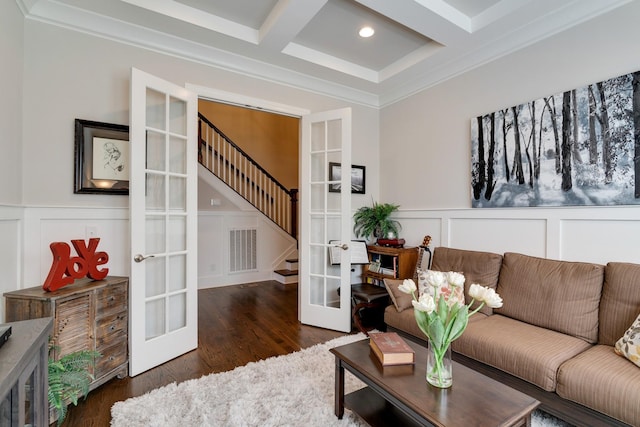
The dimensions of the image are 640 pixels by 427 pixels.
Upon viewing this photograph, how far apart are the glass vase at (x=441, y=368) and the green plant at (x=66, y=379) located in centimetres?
176

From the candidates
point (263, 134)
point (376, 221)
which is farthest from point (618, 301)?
point (263, 134)

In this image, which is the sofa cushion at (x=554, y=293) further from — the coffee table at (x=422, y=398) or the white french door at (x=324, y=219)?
the white french door at (x=324, y=219)

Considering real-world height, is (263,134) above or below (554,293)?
above

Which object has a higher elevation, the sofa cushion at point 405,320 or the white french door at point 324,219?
the white french door at point 324,219

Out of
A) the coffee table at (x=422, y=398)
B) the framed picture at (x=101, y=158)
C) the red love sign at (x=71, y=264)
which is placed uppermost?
the framed picture at (x=101, y=158)

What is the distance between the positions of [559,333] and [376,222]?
2.10 meters

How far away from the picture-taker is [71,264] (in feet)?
6.63

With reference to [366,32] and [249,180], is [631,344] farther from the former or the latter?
[249,180]

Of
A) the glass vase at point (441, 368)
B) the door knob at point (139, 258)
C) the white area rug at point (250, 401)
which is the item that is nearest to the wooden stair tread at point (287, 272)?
the white area rug at point (250, 401)

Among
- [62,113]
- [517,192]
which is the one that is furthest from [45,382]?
[517,192]

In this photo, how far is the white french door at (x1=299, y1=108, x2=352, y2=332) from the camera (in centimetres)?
328

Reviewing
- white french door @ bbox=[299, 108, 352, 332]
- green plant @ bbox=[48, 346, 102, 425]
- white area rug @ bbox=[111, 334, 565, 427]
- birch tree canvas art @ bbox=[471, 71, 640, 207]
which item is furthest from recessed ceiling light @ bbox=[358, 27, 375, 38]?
green plant @ bbox=[48, 346, 102, 425]

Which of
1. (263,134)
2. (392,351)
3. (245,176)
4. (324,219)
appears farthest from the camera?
(263,134)

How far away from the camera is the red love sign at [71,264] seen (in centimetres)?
Answer: 191
